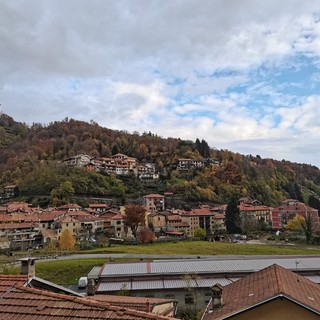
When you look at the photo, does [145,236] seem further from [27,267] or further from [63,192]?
[27,267]

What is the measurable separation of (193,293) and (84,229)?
42.0m

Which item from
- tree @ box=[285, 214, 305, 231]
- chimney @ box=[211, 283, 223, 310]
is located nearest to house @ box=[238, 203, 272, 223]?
tree @ box=[285, 214, 305, 231]

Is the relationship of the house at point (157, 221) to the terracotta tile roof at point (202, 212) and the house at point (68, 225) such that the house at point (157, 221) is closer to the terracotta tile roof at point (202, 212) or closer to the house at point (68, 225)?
the terracotta tile roof at point (202, 212)

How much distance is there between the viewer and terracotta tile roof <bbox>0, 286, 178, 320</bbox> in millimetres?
4441

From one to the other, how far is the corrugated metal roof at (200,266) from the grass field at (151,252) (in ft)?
25.2

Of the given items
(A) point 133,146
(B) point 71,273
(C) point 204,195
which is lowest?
(B) point 71,273

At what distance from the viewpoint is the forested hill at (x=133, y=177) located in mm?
88375

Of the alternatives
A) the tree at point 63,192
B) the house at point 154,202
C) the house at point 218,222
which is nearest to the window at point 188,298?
the house at point 218,222

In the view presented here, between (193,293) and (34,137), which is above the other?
(34,137)

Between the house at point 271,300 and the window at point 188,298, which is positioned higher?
the house at point 271,300

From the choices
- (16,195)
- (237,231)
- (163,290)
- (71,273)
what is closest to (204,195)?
(237,231)

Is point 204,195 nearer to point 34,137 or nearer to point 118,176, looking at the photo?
point 118,176

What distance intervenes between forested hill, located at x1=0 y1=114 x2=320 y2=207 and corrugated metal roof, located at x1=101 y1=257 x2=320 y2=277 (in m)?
59.7

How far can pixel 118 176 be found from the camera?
98562mm
